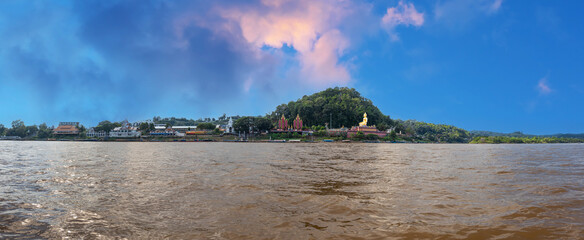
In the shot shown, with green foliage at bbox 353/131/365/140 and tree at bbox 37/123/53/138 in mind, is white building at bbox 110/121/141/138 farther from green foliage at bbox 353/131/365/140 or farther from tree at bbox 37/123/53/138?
green foliage at bbox 353/131/365/140

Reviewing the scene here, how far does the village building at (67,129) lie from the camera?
128875 mm

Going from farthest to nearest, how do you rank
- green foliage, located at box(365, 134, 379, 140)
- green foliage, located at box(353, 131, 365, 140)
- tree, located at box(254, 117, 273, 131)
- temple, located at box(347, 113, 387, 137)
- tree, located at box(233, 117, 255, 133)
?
tree, located at box(254, 117, 273, 131) → tree, located at box(233, 117, 255, 133) → temple, located at box(347, 113, 387, 137) → green foliage, located at box(365, 134, 379, 140) → green foliage, located at box(353, 131, 365, 140)

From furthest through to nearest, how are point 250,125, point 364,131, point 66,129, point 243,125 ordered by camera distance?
point 66,129 → point 250,125 → point 243,125 → point 364,131

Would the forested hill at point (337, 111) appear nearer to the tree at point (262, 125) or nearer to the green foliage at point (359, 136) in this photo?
the green foliage at point (359, 136)

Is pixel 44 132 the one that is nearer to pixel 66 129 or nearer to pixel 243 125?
pixel 66 129

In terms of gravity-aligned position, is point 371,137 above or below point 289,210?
below

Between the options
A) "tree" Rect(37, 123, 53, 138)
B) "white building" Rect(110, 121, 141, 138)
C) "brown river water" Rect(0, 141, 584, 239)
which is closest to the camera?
"brown river water" Rect(0, 141, 584, 239)

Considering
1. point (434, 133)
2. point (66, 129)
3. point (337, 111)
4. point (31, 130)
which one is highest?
point (337, 111)

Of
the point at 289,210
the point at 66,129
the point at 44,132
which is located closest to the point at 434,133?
the point at 289,210

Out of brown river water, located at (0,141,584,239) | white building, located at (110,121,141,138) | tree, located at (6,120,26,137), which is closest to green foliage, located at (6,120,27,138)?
tree, located at (6,120,26,137)

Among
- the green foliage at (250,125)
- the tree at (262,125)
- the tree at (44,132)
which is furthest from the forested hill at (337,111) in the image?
the tree at (44,132)

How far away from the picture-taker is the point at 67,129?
130500 millimetres

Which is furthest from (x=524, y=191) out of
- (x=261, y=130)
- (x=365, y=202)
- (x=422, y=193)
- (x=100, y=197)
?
(x=261, y=130)

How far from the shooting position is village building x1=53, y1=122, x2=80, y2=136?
128875 millimetres
